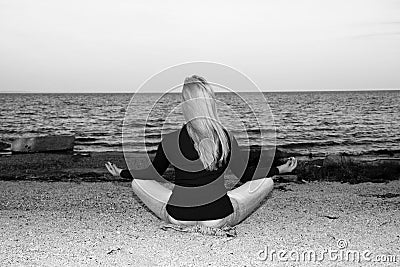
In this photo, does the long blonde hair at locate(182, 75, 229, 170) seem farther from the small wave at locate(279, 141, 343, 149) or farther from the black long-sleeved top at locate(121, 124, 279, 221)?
the small wave at locate(279, 141, 343, 149)

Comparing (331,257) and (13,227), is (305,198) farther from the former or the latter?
(13,227)

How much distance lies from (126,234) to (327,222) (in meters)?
2.55

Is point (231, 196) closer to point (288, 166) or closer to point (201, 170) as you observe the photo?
point (201, 170)

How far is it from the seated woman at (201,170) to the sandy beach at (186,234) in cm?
30

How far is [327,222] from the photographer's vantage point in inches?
272

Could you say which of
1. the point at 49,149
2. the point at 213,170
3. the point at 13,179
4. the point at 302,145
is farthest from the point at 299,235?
the point at 302,145

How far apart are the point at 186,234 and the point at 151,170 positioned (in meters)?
0.78

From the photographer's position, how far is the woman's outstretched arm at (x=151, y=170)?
217 inches

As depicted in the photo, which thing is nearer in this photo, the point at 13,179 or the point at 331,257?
the point at 331,257

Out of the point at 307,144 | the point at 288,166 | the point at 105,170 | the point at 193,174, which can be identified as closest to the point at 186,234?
the point at 193,174

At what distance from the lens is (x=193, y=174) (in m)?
5.45

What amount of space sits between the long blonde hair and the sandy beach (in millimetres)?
954

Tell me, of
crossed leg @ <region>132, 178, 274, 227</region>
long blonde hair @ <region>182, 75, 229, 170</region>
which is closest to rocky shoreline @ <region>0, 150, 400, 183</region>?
crossed leg @ <region>132, 178, 274, 227</region>

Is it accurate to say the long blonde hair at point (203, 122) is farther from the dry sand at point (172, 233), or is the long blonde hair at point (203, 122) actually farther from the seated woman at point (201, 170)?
the dry sand at point (172, 233)
